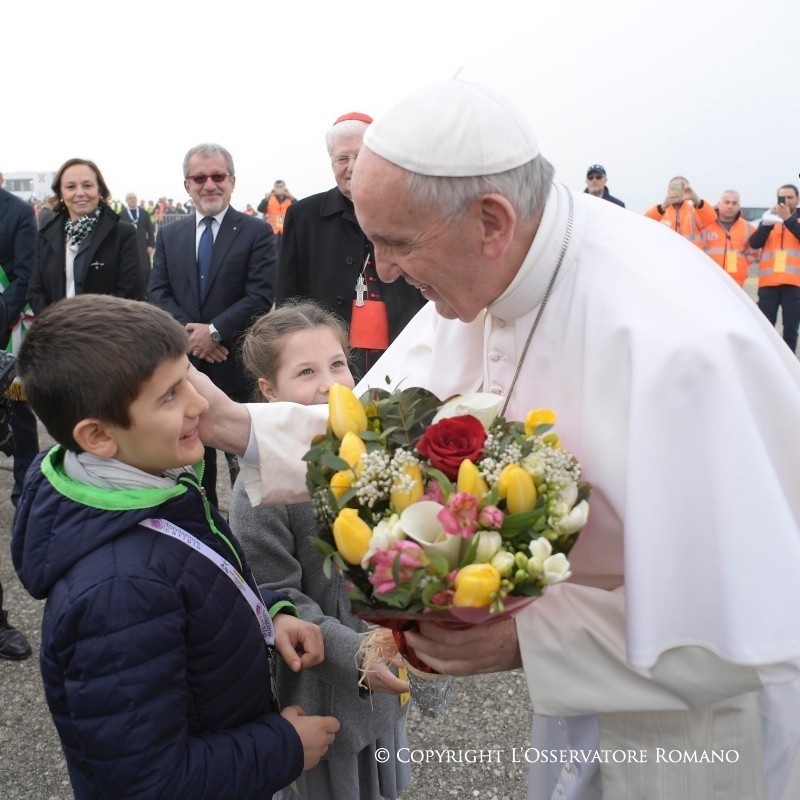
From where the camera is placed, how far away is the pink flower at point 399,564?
1.27 m

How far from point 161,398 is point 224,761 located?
0.78 meters

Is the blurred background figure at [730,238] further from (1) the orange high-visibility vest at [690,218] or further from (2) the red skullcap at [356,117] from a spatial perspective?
(2) the red skullcap at [356,117]

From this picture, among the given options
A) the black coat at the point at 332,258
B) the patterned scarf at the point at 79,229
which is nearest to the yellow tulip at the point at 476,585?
the black coat at the point at 332,258

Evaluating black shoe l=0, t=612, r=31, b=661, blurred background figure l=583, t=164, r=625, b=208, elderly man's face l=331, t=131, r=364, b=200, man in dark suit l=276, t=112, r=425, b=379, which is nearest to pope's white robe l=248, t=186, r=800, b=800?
black shoe l=0, t=612, r=31, b=661

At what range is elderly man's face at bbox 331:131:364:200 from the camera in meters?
4.41

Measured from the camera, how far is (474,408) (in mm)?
1532

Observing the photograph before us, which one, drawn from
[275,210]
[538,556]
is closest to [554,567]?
[538,556]

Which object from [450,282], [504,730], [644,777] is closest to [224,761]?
[644,777]

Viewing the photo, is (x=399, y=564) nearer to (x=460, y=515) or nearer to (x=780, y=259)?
(x=460, y=515)

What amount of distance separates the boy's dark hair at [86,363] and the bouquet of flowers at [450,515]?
0.46 meters

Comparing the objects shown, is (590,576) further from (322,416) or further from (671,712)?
(322,416)

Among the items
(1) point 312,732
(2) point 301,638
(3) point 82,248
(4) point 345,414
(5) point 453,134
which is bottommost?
(1) point 312,732

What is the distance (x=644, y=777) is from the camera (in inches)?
66.0

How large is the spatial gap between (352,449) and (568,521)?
403 mm
